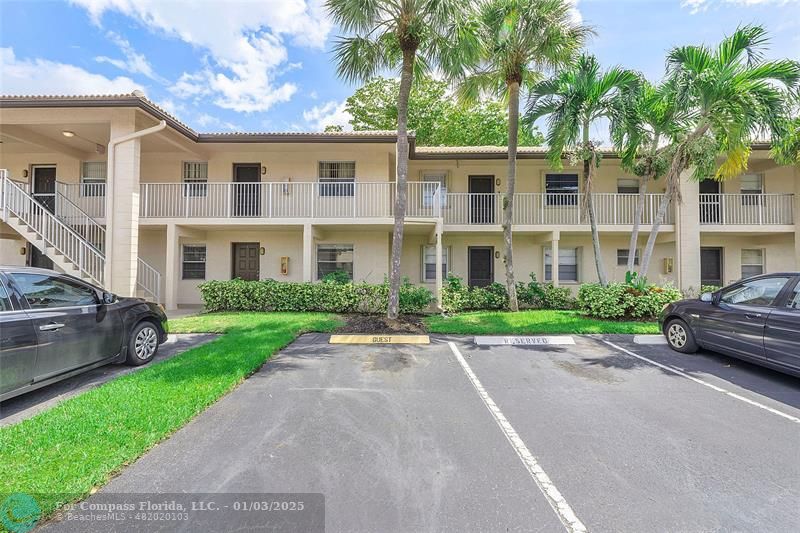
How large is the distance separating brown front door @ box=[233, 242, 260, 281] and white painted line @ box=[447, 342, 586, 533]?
10.8m

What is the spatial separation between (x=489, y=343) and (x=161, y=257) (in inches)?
478

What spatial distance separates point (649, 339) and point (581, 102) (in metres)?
6.14

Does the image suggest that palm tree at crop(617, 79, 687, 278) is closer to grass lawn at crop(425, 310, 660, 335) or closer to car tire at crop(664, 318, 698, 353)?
grass lawn at crop(425, 310, 660, 335)

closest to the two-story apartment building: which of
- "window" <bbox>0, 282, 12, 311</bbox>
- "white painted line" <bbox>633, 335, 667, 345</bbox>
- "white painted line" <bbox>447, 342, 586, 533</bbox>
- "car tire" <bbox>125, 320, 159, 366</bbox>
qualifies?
"white painted line" <bbox>633, 335, 667, 345</bbox>

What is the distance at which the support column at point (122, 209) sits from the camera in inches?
370

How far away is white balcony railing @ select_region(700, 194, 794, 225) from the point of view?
12.0 metres

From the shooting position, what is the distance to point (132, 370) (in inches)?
205

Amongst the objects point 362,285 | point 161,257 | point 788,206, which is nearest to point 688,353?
point 362,285

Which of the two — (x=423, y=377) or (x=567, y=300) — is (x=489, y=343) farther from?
(x=567, y=300)

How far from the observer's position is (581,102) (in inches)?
359

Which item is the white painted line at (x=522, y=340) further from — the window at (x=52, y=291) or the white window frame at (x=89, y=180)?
the white window frame at (x=89, y=180)

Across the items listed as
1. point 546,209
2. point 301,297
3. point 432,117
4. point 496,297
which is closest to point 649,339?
point 496,297

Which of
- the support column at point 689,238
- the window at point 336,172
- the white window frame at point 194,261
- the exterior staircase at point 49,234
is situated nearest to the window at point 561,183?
the support column at point 689,238

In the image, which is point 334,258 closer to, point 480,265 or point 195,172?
point 480,265
